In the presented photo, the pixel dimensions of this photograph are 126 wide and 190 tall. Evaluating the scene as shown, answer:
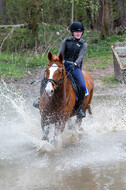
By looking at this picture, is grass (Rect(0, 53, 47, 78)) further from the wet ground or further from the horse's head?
the horse's head

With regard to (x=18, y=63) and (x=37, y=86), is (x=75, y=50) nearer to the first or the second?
(x=37, y=86)

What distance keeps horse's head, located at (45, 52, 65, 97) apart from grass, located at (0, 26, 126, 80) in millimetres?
9240

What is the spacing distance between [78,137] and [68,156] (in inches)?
57.3

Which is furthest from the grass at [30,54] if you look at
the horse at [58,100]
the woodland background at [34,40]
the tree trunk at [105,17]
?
the horse at [58,100]

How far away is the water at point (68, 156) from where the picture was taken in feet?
17.1

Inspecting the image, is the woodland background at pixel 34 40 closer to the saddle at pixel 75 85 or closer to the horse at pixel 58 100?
the saddle at pixel 75 85

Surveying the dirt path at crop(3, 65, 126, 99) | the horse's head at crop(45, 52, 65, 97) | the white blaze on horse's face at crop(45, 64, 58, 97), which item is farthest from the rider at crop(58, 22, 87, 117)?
the dirt path at crop(3, 65, 126, 99)

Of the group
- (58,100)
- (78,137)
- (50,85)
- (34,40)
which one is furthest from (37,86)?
(34,40)

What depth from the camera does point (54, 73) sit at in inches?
248

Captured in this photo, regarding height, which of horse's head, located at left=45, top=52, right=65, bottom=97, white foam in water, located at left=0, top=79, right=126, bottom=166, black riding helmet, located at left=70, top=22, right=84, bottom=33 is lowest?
white foam in water, located at left=0, top=79, right=126, bottom=166

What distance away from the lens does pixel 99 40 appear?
25.9m

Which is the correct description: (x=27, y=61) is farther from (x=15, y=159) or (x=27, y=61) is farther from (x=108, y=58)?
(x=15, y=159)

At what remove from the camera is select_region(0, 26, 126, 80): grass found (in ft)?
56.9

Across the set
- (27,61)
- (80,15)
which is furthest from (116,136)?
(80,15)
